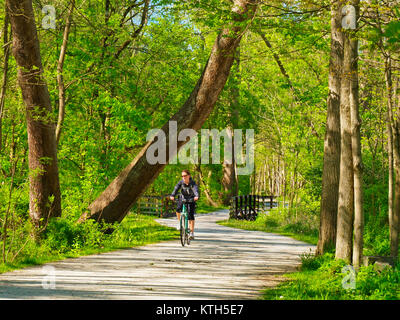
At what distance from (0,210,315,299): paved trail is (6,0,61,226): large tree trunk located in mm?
2773

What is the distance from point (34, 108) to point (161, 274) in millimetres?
5933

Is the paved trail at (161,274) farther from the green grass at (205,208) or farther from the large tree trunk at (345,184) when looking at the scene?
the green grass at (205,208)

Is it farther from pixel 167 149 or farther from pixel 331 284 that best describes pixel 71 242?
pixel 331 284

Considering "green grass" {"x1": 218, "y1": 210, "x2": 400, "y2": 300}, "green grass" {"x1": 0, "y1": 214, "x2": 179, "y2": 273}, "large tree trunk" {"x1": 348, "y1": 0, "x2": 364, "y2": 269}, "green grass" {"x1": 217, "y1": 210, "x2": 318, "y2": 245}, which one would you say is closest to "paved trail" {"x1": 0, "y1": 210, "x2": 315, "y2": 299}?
"green grass" {"x1": 218, "y1": 210, "x2": 400, "y2": 300}

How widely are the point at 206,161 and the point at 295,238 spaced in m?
29.1

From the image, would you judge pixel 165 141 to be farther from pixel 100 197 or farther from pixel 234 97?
pixel 234 97

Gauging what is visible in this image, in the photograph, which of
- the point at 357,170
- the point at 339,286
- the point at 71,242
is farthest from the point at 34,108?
the point at 339,286

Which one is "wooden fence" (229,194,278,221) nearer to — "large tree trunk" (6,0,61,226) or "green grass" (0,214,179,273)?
A: "green grass" (0,214,179,273)

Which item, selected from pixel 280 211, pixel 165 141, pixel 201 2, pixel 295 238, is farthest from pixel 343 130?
pixel 280 211

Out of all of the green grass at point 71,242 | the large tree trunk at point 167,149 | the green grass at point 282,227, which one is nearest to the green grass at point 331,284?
the green grass at point 71,242

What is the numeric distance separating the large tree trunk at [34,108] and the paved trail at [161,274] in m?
2.77

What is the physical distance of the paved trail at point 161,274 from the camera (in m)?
7.41

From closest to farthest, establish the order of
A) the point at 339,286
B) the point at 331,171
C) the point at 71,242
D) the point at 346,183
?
the point at 339,286
the point at 346,183
the point at 331,171
the point at 71,242

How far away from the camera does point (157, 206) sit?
34.1m
